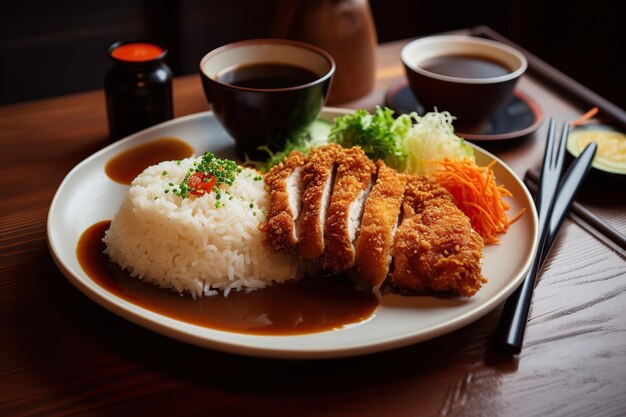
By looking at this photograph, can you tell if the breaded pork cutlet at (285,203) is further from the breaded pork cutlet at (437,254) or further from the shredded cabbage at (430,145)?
the shredded cabbage at (430,145)

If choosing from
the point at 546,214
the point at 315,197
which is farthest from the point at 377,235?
the point at 546,214

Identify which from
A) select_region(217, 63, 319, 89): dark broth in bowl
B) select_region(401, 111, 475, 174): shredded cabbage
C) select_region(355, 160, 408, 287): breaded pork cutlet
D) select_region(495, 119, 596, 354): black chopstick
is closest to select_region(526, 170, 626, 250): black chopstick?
select_region(495, 119, 596, 354): black chopstick

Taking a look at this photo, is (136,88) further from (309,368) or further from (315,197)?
(309,368)

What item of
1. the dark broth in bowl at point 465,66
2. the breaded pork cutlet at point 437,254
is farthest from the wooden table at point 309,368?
the dark broth in bowl at point 465,66

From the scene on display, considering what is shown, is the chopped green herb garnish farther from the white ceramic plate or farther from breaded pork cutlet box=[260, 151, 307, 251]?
the white ceramic plate

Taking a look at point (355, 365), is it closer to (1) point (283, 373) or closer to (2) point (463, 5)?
(1) point (283, 373)

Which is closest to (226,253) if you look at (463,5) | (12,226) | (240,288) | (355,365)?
(240,288)
